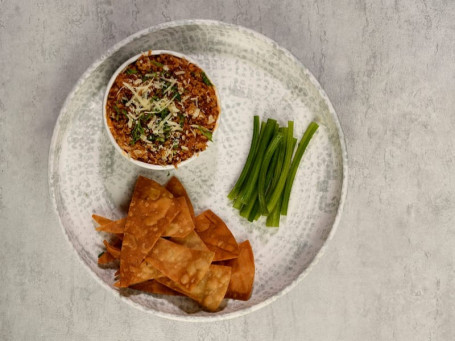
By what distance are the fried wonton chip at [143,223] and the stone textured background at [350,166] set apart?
42 cm

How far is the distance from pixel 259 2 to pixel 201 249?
124 cm

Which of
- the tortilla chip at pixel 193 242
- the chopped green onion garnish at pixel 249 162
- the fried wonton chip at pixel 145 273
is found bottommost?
the fried wonton chip at pixel 145 273

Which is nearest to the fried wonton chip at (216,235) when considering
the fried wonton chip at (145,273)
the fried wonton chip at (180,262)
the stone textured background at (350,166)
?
the fried wonton chip at (180,262)

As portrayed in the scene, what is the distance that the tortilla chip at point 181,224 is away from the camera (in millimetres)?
2162

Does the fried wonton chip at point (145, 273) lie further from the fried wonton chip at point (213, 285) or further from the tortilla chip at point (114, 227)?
the tortilla chip at point (114, 227)

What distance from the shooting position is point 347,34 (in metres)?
2.47

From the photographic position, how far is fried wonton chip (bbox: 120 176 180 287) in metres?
2.11

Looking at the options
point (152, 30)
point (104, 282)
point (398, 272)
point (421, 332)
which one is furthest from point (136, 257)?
point (421, 332)

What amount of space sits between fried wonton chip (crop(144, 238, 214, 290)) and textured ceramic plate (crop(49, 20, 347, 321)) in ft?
0.63

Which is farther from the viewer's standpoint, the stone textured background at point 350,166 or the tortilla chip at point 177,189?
the stone textured background at point 350,166

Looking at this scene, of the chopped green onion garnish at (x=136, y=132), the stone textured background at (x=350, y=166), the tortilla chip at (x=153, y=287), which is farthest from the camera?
the stone textured background at (x=350, y=166)

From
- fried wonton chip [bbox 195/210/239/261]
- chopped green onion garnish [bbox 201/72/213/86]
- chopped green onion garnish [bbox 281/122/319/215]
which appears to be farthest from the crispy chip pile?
chopped green onion garnish [bbox 201/72/213/86]

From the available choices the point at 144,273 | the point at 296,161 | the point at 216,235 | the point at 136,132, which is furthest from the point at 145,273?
the point at 296,161

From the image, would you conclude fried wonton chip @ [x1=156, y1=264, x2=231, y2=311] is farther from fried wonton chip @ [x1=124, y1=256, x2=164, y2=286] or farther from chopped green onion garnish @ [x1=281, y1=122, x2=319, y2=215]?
chopped green onion garnish @ [x1=281, y1=122, x2=319, y2=215]
